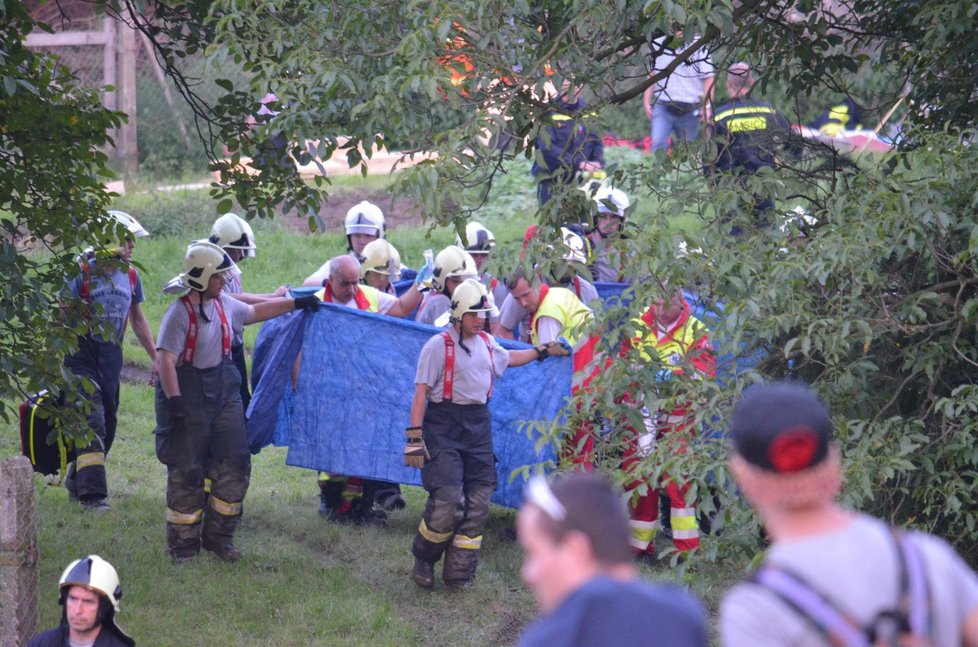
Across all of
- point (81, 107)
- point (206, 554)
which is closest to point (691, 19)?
point (81, 107)

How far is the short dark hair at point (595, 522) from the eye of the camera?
93.1 inches

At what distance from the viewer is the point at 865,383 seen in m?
5.11

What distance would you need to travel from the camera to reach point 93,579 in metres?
4.96

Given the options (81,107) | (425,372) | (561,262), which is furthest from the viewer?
(425,372)

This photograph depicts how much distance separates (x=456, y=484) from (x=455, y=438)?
277 millimetres

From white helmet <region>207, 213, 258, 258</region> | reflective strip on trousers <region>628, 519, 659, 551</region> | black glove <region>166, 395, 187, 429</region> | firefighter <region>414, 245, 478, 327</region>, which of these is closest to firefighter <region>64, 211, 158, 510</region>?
white helmet <region>207, 213, 258, 258</region>

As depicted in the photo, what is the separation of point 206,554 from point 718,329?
162 inches

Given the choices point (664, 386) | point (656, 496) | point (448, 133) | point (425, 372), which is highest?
point (448, 133)

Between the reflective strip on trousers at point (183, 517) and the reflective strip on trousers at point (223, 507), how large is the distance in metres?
0.11

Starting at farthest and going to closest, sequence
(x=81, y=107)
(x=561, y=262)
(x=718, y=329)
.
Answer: (x=81, y=107) < (x=561, y=262) < (x=718, y=329)

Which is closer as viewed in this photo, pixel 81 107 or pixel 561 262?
pixel 561 262

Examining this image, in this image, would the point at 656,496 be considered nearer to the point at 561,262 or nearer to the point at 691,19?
the point at 561,262

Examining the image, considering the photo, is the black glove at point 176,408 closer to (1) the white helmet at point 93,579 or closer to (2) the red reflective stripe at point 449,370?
(2) the red reflective stripe at point 449,370

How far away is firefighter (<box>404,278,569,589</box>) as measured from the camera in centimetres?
738
